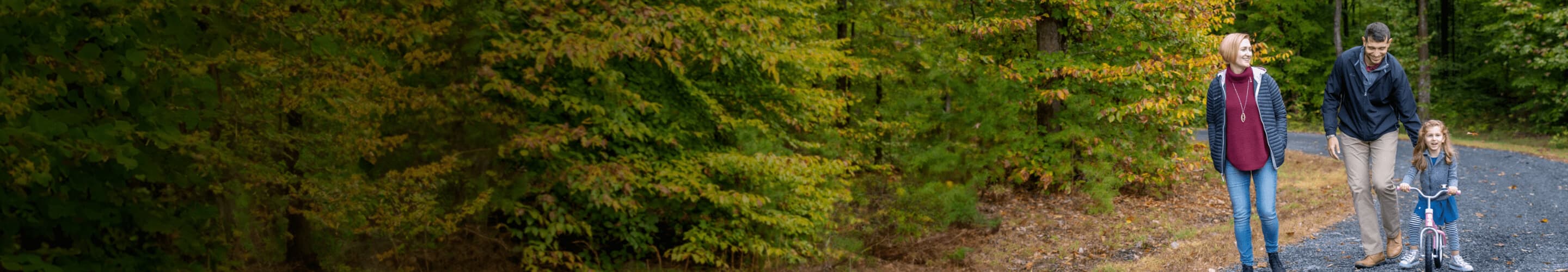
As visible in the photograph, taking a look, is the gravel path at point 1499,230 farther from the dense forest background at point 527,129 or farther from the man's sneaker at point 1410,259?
the dense forest background at point 527,129

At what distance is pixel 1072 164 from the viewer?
36.2 ft

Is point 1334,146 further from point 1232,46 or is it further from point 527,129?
point 527,129

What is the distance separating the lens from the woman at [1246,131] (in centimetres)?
474

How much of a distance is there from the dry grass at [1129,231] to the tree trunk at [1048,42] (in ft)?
3.60

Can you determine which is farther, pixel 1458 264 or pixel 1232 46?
pixel 1458 264

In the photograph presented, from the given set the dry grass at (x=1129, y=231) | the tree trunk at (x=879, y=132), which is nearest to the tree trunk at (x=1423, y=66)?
the dry grass at (x=1129, y=231)

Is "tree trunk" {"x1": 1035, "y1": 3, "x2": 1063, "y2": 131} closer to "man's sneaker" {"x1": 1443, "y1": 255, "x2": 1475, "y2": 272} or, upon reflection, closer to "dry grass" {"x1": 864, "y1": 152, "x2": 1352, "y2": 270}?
"dry grass" {"x1": 864, "y1": 152, "x2": 1352, "y2": 270}

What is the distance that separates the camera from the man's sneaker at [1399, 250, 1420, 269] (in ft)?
17.3

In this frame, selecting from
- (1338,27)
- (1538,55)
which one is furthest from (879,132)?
(1338,27)

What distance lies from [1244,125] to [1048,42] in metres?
6.39

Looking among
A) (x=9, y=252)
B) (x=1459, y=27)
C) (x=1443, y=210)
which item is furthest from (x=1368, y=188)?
(x=1459, y=27)

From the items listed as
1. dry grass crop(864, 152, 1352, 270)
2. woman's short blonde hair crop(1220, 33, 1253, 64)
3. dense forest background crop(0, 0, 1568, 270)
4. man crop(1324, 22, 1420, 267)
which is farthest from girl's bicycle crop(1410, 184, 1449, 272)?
dense forest background crop(0, 0, 1568, 270)

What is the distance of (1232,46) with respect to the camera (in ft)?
15.6

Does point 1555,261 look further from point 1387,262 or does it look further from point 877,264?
point 877,264
